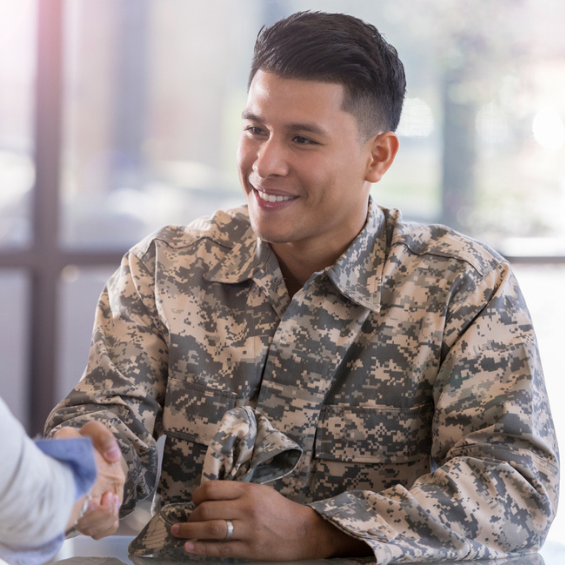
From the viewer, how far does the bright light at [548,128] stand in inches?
136

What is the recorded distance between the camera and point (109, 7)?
3.16 metres

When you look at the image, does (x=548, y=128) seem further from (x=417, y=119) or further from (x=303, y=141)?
(x=303, y=141)

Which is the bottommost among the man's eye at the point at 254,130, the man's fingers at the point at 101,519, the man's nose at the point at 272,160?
the man's fingers at the point at 101,519

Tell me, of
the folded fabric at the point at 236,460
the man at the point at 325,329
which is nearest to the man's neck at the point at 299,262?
the man at the point at 325,329

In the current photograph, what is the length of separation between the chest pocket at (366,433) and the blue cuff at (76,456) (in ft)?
2.32

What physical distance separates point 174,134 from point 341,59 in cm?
178

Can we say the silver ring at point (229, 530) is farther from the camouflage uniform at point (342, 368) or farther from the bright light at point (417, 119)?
the bright light at point (417, 119)

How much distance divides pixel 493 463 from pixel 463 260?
45cm

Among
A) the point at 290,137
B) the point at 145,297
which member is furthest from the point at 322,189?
the point at 145,297

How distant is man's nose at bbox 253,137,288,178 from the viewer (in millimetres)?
1569

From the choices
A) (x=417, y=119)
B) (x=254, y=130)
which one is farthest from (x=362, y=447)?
(x=417, y=119)

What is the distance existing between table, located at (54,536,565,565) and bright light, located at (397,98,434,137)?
2353 millimetres

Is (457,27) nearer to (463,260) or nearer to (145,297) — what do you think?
(463,260)

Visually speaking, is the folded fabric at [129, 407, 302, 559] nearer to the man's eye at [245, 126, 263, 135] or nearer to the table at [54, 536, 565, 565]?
the table at [54, 536, 565, 565]
